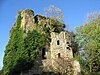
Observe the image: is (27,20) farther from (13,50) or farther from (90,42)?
(90,42)

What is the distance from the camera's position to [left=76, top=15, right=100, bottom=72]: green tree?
3614cm

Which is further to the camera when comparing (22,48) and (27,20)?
(27,20)

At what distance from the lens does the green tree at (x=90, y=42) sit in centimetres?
3614

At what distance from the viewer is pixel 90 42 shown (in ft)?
119

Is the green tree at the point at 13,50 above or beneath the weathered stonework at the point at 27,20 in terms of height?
beneath

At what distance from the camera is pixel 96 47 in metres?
35.7

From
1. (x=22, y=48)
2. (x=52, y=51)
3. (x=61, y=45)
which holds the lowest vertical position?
(x=52, y=51)

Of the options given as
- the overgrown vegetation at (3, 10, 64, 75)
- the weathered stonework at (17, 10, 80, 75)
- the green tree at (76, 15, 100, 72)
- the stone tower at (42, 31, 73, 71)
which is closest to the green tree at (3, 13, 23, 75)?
the overgrown vegetation at (3, 10, 64, 75)

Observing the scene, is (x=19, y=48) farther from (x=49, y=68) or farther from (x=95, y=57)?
(x=95, y=57)

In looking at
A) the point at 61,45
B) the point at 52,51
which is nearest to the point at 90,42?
the point at 61,45

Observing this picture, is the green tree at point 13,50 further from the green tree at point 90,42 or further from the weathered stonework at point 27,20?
the green tree at point 90,42

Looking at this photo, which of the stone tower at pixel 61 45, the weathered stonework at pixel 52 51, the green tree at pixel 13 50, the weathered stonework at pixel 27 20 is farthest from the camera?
the weathered stonework at pixel 27 20

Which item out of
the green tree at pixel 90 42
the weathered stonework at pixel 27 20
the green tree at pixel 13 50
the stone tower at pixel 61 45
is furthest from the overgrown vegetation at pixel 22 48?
the green tree at pixel 90 42

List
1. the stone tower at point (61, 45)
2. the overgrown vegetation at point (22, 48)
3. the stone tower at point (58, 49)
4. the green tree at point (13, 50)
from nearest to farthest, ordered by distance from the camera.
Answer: the overgrown vegetation at point (22, 48)
the green tree at point (13, 50)
the stone tower at point (58, 49)
the stone tower at point (61, 45)
